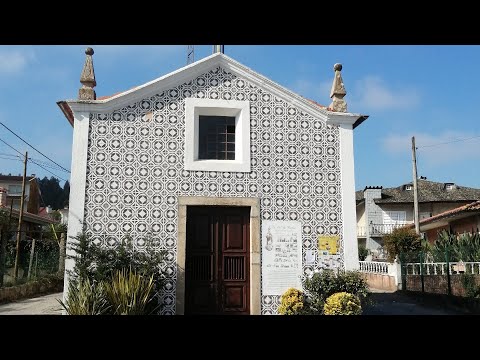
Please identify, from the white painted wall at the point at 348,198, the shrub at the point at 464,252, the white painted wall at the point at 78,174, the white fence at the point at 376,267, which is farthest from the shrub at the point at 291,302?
the white fence at the point at 376,267

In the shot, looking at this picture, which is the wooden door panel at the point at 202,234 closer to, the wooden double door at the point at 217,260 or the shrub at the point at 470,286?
the wooden double door at the point at 217,260

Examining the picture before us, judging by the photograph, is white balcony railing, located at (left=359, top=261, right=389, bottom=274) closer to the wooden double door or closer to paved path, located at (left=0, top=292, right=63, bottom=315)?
the wooden double door

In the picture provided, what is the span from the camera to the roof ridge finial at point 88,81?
33.1ft

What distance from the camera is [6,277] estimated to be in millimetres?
14750

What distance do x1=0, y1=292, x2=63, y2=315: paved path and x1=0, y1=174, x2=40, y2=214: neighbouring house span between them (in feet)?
59.1

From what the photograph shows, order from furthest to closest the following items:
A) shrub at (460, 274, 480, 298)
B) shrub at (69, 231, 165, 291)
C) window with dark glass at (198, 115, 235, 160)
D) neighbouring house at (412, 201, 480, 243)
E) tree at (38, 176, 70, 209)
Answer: tree at (38, 176, 70, 209) → neighbouring house at (412, 201, 480, 243) → shrub at (460, 274, 480, 298) → window with dark glass at (198, 115, 235, 160) → shrub at (69, 231, 165, 291)

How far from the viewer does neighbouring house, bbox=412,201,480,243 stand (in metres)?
18.2

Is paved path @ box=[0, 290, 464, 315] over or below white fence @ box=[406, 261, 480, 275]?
below

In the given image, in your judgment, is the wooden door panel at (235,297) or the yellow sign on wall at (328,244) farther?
the yellow sign on wall at (328,244)

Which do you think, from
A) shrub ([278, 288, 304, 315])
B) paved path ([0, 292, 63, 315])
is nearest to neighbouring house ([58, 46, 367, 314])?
shrub ([278, 288, 304, 315])

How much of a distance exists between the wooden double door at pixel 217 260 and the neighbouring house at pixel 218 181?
20 millimetres

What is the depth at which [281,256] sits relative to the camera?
9.98 meters
